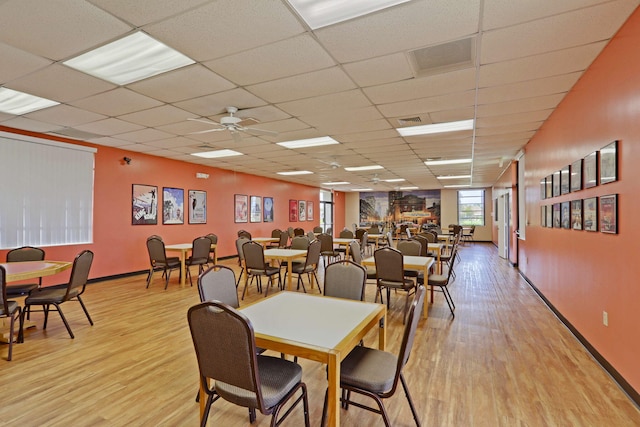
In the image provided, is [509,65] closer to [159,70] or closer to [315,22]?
[315,22]

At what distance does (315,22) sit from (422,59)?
1086 mm

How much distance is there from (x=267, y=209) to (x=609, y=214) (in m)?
9.64

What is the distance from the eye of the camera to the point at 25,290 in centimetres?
391

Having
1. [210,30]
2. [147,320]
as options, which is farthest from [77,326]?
[210,30]

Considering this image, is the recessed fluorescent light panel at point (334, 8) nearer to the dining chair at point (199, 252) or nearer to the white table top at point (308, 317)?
the white table top at point (308, 317)

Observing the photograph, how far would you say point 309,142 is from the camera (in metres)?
6.01

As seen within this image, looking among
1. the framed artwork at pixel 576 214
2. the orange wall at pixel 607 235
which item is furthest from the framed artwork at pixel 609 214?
the framed artwork at pixel 576 214

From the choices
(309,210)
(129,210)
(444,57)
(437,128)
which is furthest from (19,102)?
(309,210)

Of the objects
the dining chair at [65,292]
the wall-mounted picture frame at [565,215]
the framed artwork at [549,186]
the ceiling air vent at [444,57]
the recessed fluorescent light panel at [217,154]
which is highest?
the ceiling air vent at [444,57]

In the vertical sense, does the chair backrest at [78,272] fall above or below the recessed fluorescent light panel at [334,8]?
below

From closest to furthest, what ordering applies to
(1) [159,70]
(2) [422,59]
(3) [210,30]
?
(3) [210,30], (2) [422,59], (1) [159,70]

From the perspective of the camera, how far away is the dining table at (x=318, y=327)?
1.54m

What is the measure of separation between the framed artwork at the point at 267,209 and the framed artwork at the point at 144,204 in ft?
13.7

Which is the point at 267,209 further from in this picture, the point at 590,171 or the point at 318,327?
the point at 318,327
